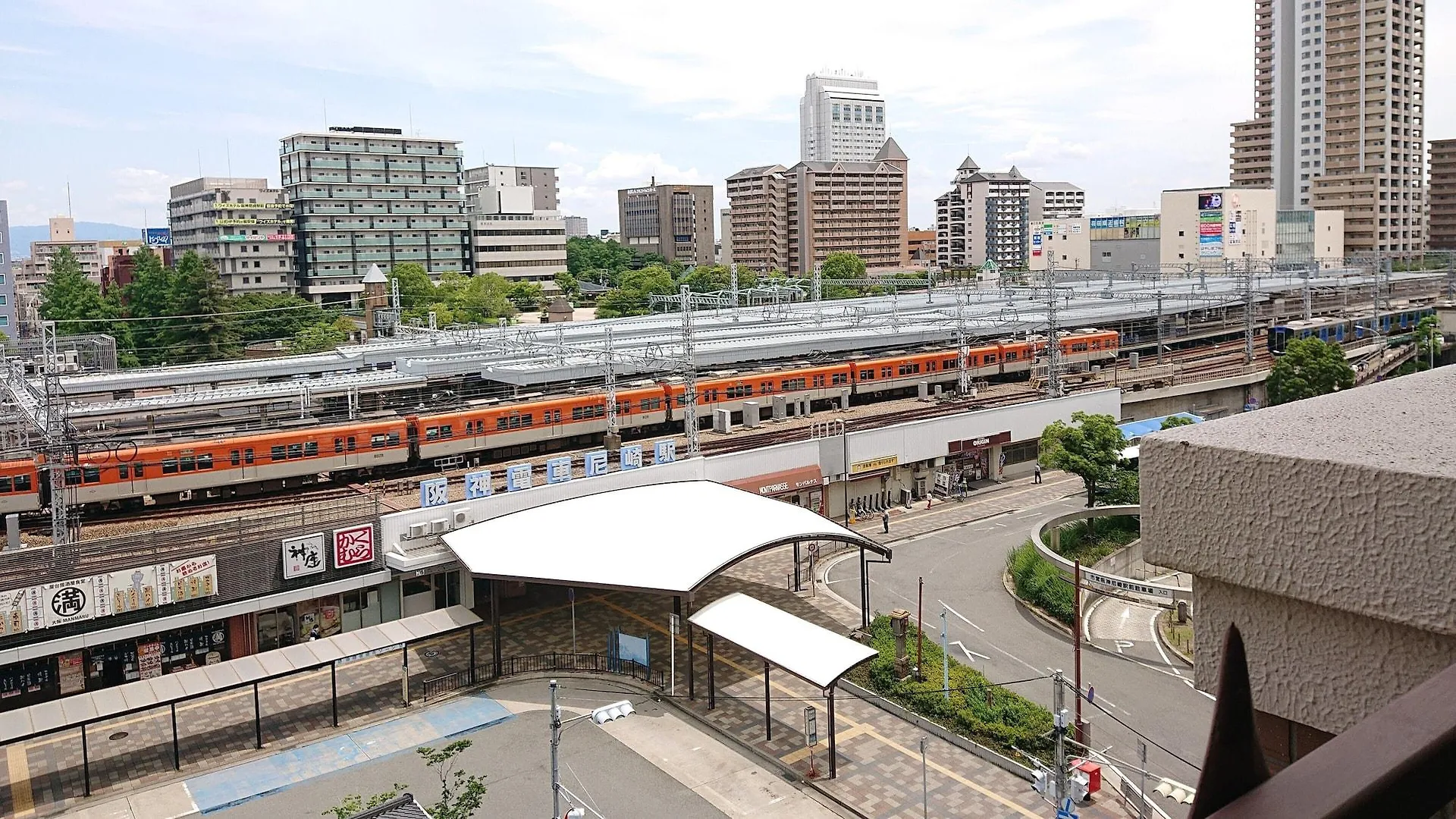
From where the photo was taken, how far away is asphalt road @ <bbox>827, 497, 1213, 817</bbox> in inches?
632

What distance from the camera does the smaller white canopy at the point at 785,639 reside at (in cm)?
1571

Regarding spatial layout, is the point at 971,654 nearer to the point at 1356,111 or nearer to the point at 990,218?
the point at 1356,111

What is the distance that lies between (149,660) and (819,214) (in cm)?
8419

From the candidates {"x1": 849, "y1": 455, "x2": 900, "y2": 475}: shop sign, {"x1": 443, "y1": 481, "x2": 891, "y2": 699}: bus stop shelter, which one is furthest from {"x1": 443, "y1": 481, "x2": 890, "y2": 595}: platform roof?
{"x1": 849, "y1": 455, "x2": 900, "y2": 475}: shop sign

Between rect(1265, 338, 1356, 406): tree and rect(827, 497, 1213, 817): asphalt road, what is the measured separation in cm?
1286

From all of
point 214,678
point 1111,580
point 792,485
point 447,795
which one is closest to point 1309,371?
point 1111,580

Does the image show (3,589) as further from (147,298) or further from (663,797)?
(147,298)

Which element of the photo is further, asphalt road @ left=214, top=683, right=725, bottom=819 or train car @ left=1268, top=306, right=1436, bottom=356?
train car @ left=1268, top=306, right=1436, bottom=356

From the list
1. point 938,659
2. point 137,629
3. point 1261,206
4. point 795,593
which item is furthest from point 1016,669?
point 1261,206

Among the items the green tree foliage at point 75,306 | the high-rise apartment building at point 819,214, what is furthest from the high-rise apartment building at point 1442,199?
the green tree foliage at point 75,306

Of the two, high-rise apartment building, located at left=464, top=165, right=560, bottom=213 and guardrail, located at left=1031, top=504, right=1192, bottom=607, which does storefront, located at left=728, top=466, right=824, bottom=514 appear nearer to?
guardrail, located at left=1031, top=504, right=1192, bottom=607

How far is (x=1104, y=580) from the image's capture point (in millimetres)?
22031

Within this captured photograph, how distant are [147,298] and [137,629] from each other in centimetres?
4747

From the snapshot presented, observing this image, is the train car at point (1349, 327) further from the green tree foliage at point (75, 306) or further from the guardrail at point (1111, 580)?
the green tree foliage at point (75, 306)
